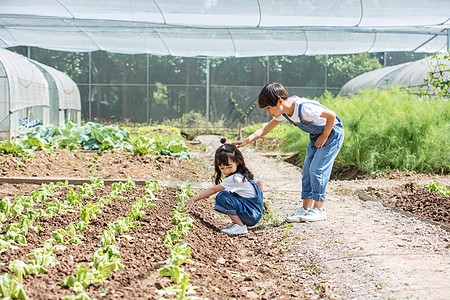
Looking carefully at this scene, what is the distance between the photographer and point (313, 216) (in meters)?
3.32

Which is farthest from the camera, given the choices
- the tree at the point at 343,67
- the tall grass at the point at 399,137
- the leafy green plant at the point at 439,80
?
the tree at the point at 343,67

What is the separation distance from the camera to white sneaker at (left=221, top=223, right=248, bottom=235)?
3.05 meters

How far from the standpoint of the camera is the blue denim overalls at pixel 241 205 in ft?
10.1

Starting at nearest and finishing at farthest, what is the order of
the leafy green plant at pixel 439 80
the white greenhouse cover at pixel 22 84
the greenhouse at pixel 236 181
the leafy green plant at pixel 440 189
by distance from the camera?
the greenhouse at pixel 236 181 → the leafy green plant at pixel 440 189 → the leafy green plant at pixel 439 80 → the white greenhouse cover at pixel 22 84

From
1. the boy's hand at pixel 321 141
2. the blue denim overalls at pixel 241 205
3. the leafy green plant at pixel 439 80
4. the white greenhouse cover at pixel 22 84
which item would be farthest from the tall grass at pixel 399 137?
the white greenhouse cover at pixel 22 84

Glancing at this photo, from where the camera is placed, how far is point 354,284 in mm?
2086

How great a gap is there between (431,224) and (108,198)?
247cm

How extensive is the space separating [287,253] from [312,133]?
A: 39.3 inches

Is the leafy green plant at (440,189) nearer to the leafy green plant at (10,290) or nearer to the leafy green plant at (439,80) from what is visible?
the leafy green plant at (439,80)

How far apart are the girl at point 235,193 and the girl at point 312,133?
141mm

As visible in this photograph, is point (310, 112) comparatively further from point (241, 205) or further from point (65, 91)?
point (65, 91)

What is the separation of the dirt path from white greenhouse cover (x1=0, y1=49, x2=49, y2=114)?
21.6ft

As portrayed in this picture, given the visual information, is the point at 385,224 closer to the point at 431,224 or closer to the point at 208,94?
the point at 431,224

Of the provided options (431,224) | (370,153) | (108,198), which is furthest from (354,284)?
(370,153)
